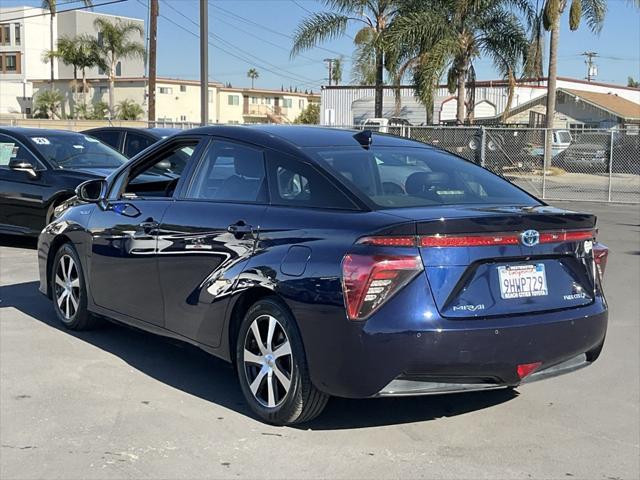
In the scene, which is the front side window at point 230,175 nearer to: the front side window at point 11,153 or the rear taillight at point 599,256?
the rear taillight at point 599,256

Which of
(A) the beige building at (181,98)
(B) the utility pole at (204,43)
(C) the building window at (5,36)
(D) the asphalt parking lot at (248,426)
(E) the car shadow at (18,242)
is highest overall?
(C) the building window at (5,36)

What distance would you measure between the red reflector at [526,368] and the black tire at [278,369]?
1.02 metres

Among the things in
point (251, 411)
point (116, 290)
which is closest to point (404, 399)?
point (251, 411)

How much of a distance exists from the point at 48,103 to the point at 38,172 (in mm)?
64915

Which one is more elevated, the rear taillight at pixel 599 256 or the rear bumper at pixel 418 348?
the rear taillight at pixel 599 256

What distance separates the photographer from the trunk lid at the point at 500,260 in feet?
13.0

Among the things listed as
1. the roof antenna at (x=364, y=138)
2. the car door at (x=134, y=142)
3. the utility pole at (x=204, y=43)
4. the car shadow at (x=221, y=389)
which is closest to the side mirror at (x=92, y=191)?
the car shadow at (x=221, y=389)

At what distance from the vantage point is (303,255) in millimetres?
4215

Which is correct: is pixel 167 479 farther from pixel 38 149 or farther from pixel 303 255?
pixel 38 149

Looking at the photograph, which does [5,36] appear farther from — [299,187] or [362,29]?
[299,187]

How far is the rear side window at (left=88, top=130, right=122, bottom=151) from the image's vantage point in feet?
48.0

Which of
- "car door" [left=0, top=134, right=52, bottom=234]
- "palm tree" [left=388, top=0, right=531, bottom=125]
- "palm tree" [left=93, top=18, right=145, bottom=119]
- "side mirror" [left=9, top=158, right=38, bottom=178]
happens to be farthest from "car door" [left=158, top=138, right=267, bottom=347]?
"palm tree" [left=93, top=18, right=145, bottom=119]

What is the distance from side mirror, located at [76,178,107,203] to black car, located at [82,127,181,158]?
764cm

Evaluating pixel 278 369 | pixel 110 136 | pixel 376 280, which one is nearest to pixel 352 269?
pixel 376 280
